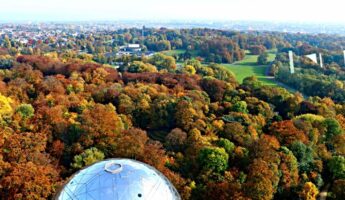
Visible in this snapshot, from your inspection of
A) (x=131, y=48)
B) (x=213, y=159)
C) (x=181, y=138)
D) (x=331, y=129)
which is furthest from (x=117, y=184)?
(x=131, y=48)

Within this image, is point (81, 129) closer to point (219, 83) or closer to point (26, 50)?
point (219, 83)

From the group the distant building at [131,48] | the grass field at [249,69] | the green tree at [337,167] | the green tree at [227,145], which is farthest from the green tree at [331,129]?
the distant building at [131,48]

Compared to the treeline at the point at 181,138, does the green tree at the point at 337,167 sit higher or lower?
lower

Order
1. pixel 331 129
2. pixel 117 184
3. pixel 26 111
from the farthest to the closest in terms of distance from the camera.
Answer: pixel 331 129 < pixel 26 111 < pixel 117 184

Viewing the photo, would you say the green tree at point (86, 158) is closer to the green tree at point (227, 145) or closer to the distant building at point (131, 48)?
the green tree at point (227, 145)

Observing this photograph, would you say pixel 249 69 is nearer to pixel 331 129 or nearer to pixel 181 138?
pixel 331 129

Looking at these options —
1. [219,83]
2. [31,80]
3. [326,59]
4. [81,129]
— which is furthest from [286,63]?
[81,129]
